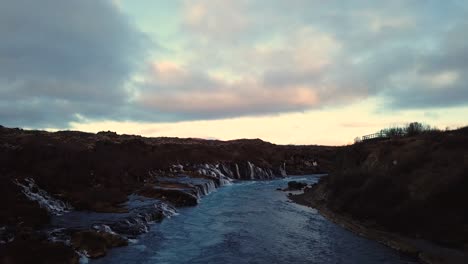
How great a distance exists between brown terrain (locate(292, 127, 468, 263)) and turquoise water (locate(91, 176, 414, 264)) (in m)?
1.46

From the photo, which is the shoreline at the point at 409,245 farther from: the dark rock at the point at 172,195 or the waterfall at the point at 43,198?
the waterfall at the point at 43,198

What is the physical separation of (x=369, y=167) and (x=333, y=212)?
714 centimetres

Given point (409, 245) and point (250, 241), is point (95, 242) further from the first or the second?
point (409, 245)

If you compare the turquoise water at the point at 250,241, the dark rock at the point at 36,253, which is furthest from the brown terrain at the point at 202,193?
the turquoise water at the point at 250,241

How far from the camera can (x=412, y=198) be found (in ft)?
91.0

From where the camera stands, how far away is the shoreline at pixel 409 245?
2042cm

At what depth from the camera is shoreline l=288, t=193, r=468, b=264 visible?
20.4 metres

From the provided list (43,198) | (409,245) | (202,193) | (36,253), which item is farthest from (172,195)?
(409,245)

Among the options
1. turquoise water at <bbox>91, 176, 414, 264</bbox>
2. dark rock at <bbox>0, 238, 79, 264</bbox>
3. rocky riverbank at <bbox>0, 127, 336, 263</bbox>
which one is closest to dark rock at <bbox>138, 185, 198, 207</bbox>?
rocky riverbank at <bbox>0, 127, 336, 263</bbox>

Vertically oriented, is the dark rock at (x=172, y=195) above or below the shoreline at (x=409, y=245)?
above

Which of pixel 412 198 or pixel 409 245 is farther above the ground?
pixel 412 198

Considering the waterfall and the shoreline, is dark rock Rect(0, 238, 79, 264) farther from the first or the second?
the shoreline

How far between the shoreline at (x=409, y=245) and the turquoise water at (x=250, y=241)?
627mm

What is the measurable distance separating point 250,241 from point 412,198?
Result: 11.0m
